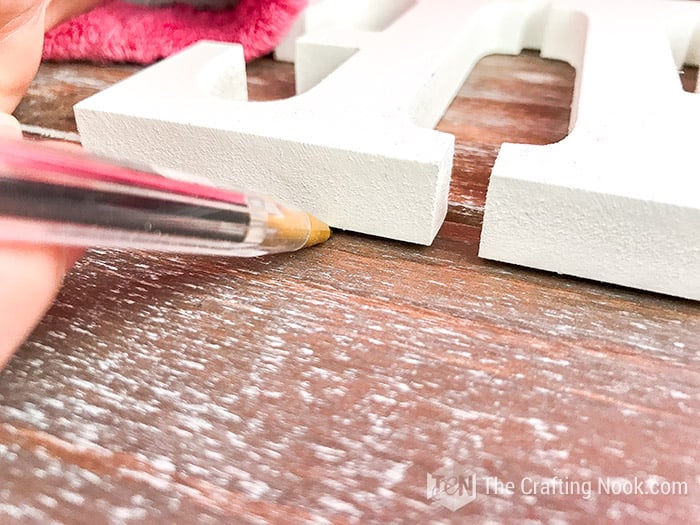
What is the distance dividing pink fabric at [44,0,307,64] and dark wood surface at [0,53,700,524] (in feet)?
1.22

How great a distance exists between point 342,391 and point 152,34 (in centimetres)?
59

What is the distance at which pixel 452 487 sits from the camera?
0.91ft

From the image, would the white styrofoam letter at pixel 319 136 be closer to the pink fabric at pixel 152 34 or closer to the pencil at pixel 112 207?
the pencil at pixel 112 207

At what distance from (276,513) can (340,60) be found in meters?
0.46

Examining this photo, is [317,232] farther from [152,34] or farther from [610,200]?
[152,34]

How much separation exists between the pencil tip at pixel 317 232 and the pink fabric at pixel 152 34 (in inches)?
14.6

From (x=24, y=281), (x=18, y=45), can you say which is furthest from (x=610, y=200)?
(x=18, y=45)

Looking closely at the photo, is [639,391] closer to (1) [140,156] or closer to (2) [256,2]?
(1) [140,156]

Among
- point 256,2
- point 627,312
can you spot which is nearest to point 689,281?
point 627,312

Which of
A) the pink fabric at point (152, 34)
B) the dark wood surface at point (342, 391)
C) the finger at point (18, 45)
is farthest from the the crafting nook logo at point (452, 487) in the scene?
the pink fabric at point (152, 34)

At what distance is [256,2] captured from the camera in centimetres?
74

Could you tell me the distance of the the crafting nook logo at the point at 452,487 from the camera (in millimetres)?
271

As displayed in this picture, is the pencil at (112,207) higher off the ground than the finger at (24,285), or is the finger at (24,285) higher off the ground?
the pencil at (112,207)

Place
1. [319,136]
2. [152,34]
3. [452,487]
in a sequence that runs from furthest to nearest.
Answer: [152,34] < [319,136] < [452,487]
